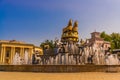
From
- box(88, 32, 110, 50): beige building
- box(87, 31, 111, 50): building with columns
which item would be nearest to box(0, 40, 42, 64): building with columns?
box(87, 31, 111, 50): building with columns

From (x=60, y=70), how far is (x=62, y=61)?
238 inches

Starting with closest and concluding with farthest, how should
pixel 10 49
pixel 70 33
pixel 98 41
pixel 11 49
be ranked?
pixel 70 33, pixel 11 49, pixel 10 49, pixel 98 41

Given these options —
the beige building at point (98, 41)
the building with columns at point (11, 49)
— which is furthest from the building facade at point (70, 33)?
the beige building at point (98, 41)

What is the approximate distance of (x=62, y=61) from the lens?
2330 centimetres

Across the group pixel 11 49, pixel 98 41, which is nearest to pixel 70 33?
pixel 11 49

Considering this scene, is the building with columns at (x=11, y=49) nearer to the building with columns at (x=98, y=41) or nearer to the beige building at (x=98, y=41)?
the building with columns at (x=98, y=41)

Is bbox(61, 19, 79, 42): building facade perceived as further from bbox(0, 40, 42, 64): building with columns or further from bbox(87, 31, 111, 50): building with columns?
bbox(87, 31, 111, 50): building with columns

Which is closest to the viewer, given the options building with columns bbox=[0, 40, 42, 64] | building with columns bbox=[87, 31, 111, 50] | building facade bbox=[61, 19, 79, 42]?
building facade bbox=[61, 19, 79, 42]

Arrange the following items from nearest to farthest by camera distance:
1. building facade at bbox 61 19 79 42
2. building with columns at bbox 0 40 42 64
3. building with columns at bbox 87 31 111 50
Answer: building facade at bbox 61 19 79 42
building with columns at bbox 0 40 42 64
building with columns at bbox 87 31 111 50

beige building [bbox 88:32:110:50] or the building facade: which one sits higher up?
beige building [bbox 88:32:110:50]

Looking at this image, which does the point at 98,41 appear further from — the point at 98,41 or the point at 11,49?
the point at 11,49

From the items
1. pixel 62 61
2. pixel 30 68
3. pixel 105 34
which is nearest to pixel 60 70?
pixel 30 68

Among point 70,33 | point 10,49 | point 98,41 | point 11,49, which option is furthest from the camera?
point 98,41

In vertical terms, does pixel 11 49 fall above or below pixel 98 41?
below
